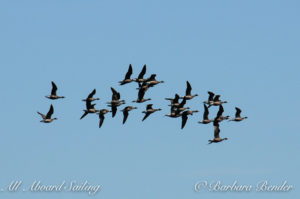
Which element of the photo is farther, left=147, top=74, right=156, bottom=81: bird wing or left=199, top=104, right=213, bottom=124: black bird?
left=199, top=104, right=213, bottom=124: black bird

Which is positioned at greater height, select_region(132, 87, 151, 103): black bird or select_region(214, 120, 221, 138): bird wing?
select_region(132, 87, 151, 103): black bird

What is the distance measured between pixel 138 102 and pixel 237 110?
35.6ft

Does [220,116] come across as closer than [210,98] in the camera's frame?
No

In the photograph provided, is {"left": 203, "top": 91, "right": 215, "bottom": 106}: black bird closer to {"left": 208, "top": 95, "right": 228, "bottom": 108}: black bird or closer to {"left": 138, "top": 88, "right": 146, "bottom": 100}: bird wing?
{"left": 208, "top": 95, "right": 228, "bottom": 108}: black bird

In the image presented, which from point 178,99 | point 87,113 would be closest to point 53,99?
point 87,113

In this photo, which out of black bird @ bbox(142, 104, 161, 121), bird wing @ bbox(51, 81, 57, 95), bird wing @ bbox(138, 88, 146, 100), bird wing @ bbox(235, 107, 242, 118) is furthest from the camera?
bird wing @ bbox(235, 107, 242, 118)

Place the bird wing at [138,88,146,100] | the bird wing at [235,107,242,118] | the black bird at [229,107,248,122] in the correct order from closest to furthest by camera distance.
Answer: the bird wing at [138,88,146,100] → the black bird at [229,107,248,122] → the bird wing at [235,107,242,118]

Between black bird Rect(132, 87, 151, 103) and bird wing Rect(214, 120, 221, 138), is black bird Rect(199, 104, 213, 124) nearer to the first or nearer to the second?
bird wing Rect(214, 120, 221, 138)

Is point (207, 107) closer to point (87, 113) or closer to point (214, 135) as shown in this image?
point (214, 135)

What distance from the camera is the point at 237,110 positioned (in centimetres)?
14912

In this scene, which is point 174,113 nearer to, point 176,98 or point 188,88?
point 176,98

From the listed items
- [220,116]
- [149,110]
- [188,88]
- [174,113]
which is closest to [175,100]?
[174,113]

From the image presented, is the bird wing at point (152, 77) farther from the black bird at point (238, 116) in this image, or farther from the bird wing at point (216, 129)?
the black bird at point (238, 116)

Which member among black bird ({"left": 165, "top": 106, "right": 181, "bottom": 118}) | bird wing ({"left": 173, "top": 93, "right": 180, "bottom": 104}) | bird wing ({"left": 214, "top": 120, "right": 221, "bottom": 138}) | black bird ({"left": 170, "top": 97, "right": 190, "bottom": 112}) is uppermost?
bird wing ({"left": 173, "top": 93, "right": 180, "bottom": 104})
